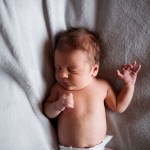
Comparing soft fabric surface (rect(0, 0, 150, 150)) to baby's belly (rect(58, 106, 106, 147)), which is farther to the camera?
baby's belly (rect(58, 106, 106, 147))

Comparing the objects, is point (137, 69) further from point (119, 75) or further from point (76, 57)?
point (76, 57)

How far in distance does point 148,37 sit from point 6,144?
596 mm

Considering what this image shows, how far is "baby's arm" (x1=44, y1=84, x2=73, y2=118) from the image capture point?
3.08 ft

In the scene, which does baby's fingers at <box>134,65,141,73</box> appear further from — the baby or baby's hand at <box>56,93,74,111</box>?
baby's hand at <box>56,93,74,111</box>

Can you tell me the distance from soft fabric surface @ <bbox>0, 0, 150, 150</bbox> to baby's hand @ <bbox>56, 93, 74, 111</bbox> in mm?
79

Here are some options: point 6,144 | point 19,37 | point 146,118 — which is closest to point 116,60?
point 146,118

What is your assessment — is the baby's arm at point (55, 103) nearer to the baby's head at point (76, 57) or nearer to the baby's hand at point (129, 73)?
the baby's head at point (76, 57)

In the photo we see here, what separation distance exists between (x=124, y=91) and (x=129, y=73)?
7 cm

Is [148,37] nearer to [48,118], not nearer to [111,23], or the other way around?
[111,23]

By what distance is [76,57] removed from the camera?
3.12ft

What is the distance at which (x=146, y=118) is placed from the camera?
101 cm

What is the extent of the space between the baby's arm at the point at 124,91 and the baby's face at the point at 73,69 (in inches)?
4.3

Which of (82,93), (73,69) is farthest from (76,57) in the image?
(82,93)

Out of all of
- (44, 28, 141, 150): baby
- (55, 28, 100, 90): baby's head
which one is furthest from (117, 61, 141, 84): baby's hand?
(55, 28, 100, 90): baby's head
